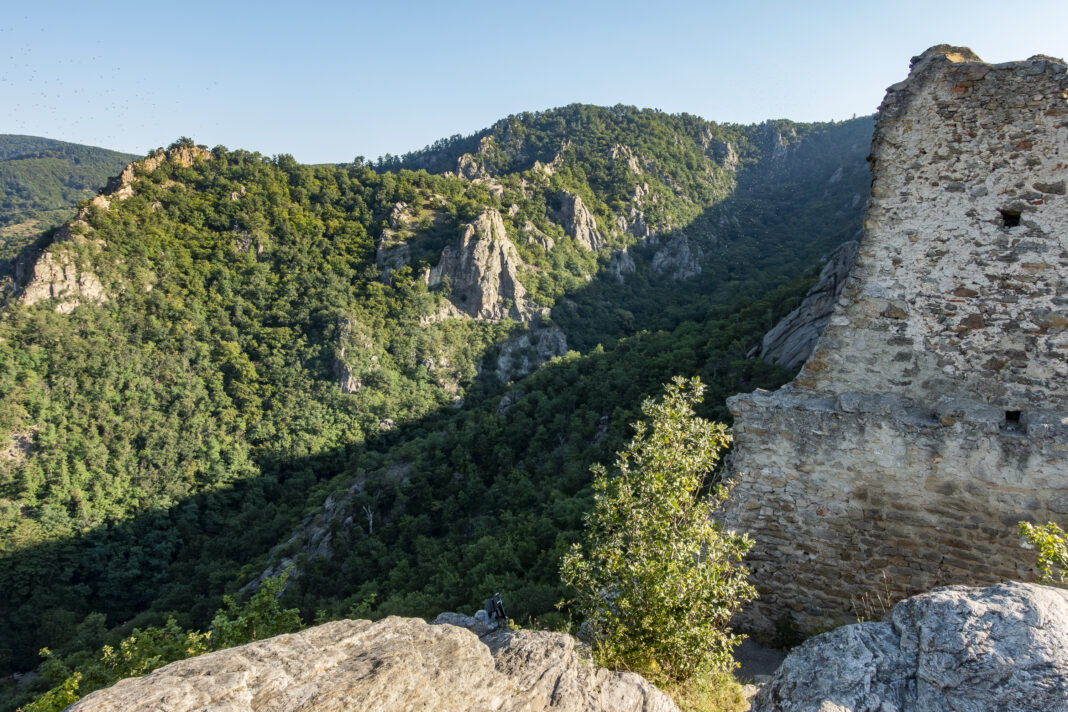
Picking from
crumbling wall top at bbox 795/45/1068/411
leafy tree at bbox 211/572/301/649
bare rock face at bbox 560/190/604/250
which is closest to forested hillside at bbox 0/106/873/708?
bare rock face at bbox 560/190/604/250

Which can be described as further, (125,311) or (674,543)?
(125,311)

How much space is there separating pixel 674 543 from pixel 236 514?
4207 centimetres

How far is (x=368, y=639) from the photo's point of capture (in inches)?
132

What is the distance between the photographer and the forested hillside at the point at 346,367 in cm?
1958

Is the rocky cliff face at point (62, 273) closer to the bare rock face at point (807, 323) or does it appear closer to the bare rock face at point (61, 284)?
the bare rock face at point (61, 284)

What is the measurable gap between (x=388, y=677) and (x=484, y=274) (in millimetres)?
55545

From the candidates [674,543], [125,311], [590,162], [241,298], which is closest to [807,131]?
[590,162]

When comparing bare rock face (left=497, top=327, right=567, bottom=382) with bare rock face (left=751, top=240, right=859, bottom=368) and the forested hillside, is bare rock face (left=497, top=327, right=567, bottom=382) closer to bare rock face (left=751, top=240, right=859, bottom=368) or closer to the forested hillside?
the forested hillside

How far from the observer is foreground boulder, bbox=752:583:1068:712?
2.42m

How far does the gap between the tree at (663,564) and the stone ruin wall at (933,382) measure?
1.35 meters

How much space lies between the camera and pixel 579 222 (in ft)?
231

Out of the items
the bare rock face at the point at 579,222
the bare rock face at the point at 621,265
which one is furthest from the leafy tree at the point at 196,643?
the bare rock face at the point at 579,222

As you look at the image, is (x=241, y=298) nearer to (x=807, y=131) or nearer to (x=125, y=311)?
(x=125, y=311)

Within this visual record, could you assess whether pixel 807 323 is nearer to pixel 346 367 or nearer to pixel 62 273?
pixel 346 367
